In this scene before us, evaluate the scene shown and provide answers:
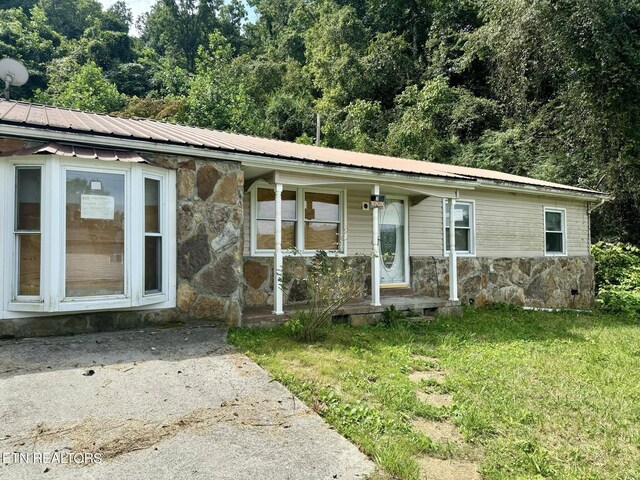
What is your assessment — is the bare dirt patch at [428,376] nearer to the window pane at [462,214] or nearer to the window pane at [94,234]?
the window pane at [94,234]

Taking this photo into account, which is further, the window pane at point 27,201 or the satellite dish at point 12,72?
the satellite dish at point 12,72

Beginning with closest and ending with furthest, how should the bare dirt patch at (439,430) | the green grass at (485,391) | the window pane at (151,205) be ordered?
the green grass at (485,391) < the bare dirt patch at (439,430) < the window pane at (151,205)

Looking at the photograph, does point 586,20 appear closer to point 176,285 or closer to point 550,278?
point 550,278

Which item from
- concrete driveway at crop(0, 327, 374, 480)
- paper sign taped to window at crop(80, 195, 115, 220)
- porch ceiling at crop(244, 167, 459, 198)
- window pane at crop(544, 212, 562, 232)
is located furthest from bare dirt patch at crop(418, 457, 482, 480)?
window pane at crop(544, 212, 562, 232)

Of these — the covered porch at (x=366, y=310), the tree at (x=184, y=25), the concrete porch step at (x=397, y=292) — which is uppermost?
the tree at (x=184, y=25)

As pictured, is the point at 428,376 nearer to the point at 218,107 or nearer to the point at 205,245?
the point at 205,245

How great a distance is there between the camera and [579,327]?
311 inches

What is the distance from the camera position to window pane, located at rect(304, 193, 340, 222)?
26.7 feet

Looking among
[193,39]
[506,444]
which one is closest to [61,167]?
[506,444]

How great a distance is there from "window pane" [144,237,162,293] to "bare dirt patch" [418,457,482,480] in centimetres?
402

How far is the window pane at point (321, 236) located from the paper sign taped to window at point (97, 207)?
3.78 m

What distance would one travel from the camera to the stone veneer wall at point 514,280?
943 centimetres

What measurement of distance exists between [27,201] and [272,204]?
12.7 ft

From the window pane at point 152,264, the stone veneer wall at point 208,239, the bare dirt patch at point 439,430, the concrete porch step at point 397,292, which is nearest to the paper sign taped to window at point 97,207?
the window pane at point 152,264
